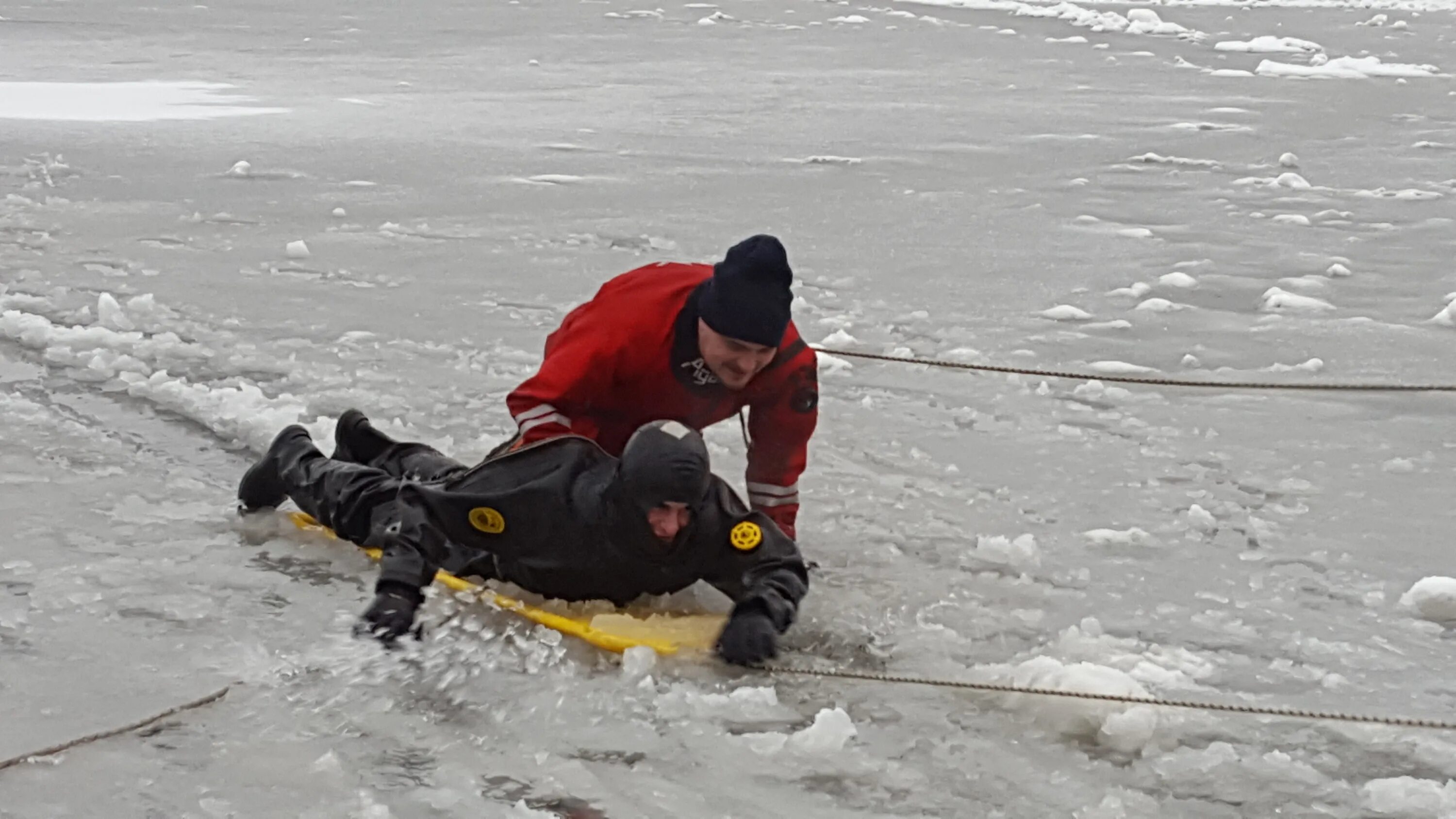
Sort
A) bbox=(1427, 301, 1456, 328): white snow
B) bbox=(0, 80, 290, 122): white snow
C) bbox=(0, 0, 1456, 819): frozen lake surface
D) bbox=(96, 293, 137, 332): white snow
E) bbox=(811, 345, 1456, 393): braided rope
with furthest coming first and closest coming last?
1. bbox=(0, 80, 290, 122): white snow
2. bbox=(1427, 301, 1456, 328): white snow
3. bbox=(96, 293, 137, 332): white snow
4. bbox=(811, 345, 1456, 393): braided rope
5. bbox=(0, 0, 1456, 819): frozen lake surface

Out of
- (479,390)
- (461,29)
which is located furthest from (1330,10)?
(479,390)

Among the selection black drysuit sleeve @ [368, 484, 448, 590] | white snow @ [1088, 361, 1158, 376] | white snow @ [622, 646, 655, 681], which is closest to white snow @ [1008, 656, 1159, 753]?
white snow @ [622, 646, 655, 681]

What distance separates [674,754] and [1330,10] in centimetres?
2645

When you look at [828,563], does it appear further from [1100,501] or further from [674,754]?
[674,754]

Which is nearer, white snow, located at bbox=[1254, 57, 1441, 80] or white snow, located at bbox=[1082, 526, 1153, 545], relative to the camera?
white snow, located at bbox=[1082, 526, 1153, 545]

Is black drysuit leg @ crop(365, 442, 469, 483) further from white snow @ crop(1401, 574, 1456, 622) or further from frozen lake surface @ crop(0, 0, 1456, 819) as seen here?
white snow @ crop(1401, 574, 1456, 622)

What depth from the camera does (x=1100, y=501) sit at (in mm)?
4672

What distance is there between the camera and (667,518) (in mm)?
3445

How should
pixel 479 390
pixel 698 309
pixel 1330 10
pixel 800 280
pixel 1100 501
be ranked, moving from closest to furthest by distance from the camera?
pixel 698 309, pixel 1100 501, pixel 479 390, pixel 800 280, pixel 1330 10

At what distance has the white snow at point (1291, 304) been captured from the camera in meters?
6.77

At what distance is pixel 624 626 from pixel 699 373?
0.58 metres

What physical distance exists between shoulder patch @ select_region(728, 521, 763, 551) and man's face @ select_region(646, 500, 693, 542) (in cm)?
20

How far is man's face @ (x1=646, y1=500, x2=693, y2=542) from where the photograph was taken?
3.43 meters

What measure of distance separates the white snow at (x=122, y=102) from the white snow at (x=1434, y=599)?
989 centimetres
